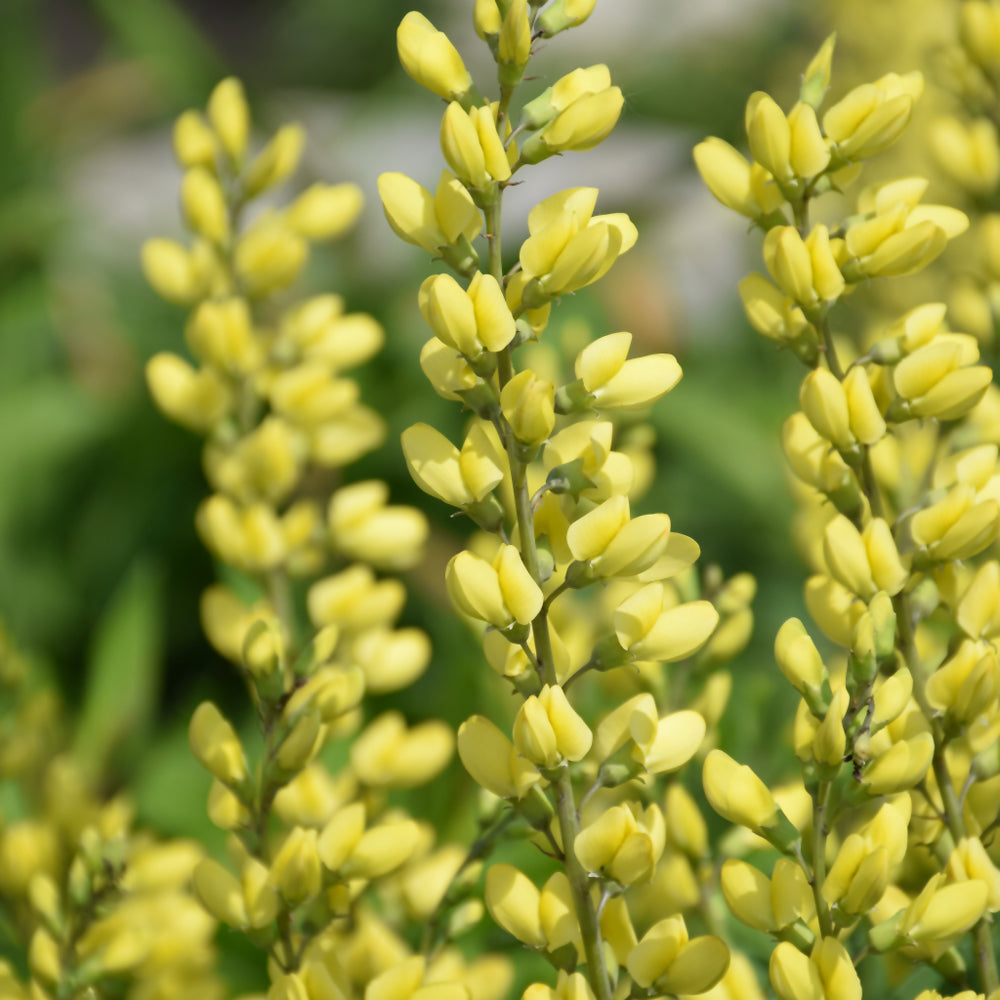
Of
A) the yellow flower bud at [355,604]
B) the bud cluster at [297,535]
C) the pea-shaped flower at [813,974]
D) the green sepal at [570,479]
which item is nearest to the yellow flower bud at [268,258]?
the bud cluster at [297,535]

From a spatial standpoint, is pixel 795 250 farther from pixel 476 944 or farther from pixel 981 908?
pixel 476 944

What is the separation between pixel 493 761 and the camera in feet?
0.99

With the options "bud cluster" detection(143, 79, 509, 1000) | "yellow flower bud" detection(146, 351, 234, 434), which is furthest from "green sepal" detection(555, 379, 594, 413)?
"yellow flower bud" detection(146, 351, 234, 434)

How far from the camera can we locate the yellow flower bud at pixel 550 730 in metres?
0.28

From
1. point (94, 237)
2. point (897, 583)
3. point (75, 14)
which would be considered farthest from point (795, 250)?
point (75, 14)

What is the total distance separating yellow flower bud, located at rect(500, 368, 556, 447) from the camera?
286mm

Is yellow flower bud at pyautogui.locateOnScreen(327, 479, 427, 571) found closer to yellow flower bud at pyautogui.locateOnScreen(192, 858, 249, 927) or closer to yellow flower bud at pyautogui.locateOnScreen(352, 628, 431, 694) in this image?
yellow flower bud at pyautogui.locateOnScreen(352, 628, 431, 694)

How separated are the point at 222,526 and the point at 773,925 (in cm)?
26

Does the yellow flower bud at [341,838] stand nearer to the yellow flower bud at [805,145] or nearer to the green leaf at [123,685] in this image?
the yellow flower bud at [805,145]

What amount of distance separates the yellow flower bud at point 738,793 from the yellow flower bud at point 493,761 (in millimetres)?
45

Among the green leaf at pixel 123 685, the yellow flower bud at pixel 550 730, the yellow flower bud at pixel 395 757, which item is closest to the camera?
the yellow flower bud at pixel 550 730

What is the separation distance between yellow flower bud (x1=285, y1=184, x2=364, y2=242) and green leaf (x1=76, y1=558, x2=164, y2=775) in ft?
1.09

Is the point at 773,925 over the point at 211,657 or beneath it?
over

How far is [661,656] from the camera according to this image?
311 mm
